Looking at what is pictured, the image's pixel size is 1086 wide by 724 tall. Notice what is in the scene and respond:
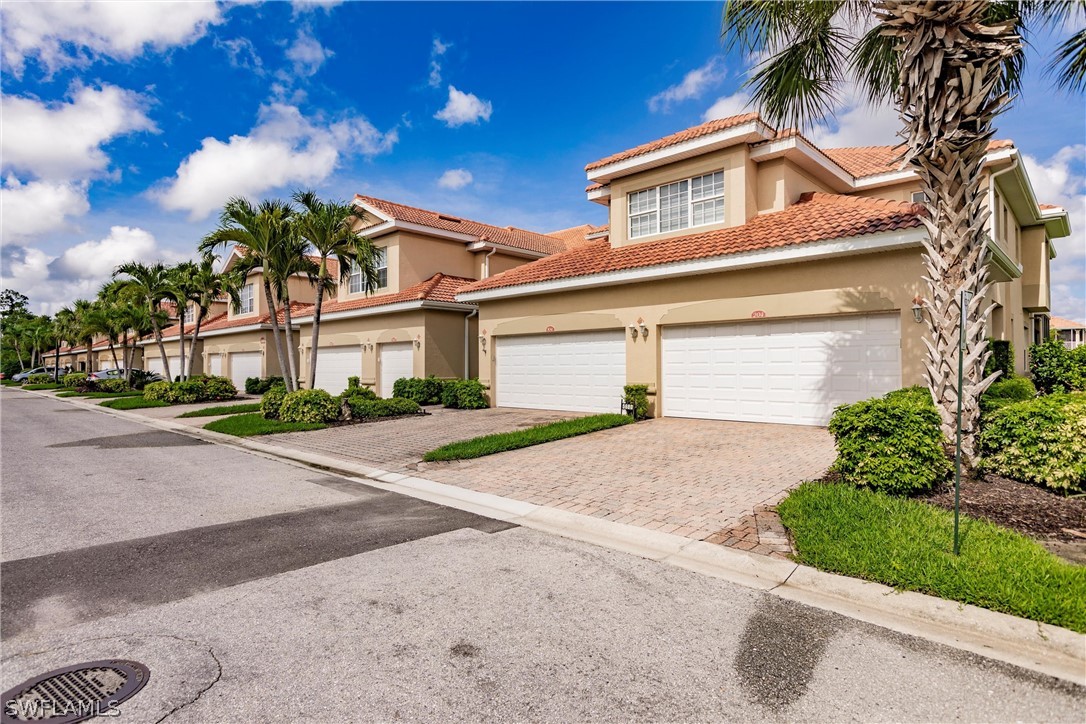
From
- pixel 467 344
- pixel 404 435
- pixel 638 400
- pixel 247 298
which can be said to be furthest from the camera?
pixel 247 298

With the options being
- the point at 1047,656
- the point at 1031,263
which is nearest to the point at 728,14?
the point at 1047,656

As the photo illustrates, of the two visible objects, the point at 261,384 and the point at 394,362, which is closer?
the point at 394,362

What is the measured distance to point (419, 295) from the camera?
20.7 m

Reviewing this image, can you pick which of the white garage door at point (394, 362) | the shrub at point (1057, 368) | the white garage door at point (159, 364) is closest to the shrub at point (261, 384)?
the white garage door at point (394, 362)

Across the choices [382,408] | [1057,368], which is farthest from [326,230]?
[1057,368]

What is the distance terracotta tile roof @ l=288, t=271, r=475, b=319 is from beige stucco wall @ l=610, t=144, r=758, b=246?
789cm

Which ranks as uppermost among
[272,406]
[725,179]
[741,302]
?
[725,179]

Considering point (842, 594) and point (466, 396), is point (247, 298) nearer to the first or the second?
point (466, 396)

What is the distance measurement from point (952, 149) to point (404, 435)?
11141mm

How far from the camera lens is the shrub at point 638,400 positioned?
1421cm

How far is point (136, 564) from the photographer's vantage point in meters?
4.95

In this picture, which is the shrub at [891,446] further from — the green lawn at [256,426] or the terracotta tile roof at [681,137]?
the green lawn at [256,426]

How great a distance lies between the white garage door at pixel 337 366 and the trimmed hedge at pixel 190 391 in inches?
173

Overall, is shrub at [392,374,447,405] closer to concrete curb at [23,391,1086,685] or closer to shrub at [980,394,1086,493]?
concrete curb at [23,391,1086,685]
